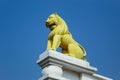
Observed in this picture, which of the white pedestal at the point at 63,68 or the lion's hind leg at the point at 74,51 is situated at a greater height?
the lion's hind leg at the point at 74,51

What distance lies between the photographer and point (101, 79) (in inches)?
244

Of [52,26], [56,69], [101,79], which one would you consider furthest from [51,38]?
[101,79]

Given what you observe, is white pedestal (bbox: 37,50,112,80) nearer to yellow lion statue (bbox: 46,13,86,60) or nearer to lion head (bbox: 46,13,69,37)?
yellow lion statue (bbox: 46,13,86,60)

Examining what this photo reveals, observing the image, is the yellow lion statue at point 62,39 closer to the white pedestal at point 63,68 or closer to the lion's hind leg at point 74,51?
the lion's hind leg at point 74,51

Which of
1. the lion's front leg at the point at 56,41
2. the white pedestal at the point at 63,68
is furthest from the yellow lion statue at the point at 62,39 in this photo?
the white pedestal at the point at 63,68

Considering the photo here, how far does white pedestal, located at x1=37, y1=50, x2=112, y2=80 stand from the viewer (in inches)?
222

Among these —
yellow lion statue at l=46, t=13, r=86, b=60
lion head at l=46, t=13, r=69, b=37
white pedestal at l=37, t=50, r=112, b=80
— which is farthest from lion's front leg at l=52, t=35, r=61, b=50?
white pedestal at l=37, t=50, r=112, b=80

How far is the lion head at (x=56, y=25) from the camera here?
6.21 metres

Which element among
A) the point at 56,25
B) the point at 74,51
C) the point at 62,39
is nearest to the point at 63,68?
the point at 74,51

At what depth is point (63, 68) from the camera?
5.87 meters

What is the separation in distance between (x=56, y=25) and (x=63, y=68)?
33.5 inches

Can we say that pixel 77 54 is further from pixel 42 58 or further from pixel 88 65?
pixel 42 58

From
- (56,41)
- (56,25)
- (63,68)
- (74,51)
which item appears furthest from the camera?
(56,25)

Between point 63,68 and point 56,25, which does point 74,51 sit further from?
point 56,25
